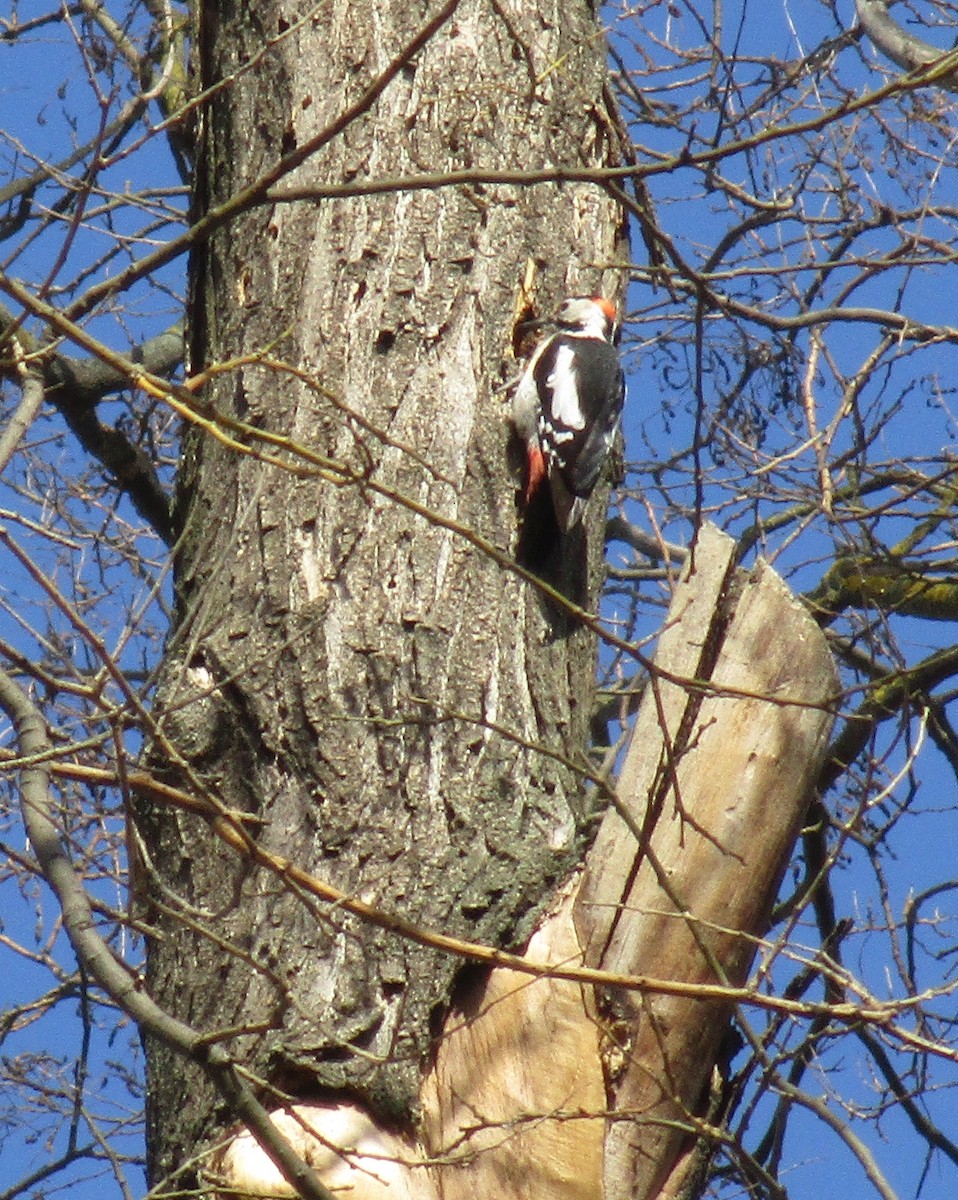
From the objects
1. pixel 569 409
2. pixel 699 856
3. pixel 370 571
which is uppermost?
pixel 569 409

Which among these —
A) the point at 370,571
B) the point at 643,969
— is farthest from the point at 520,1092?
the point at 370,571

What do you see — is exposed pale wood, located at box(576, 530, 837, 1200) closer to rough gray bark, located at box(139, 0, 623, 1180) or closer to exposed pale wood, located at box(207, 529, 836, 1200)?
exposed pale wood, located at box(207, 529, 836, 1200)

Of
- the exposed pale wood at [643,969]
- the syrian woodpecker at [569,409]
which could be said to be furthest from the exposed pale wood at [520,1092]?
the syrian woodpecker at [569,409]

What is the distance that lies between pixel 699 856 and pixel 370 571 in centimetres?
77

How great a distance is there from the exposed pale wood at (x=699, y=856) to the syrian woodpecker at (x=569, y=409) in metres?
0.54

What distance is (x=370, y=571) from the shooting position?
2.81 meters

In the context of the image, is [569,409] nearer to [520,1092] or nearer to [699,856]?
[699,856]

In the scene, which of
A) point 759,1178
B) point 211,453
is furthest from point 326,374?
point 759,1178

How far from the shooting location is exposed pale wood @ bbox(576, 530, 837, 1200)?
2.52 m

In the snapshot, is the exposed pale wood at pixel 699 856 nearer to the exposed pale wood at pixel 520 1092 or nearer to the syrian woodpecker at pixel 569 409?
the exposed pale wood at pixel 520 1092

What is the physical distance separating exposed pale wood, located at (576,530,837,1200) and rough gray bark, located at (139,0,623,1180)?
155 millimetres

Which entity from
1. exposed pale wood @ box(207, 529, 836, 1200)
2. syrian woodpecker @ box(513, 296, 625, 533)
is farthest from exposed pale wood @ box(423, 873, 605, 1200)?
syrian woodpecker @ box(513, 296, 625, 533)

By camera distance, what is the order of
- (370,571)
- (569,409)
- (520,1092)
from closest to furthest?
(520,1092), (370,571), (569,409)

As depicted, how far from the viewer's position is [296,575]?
111 inches
